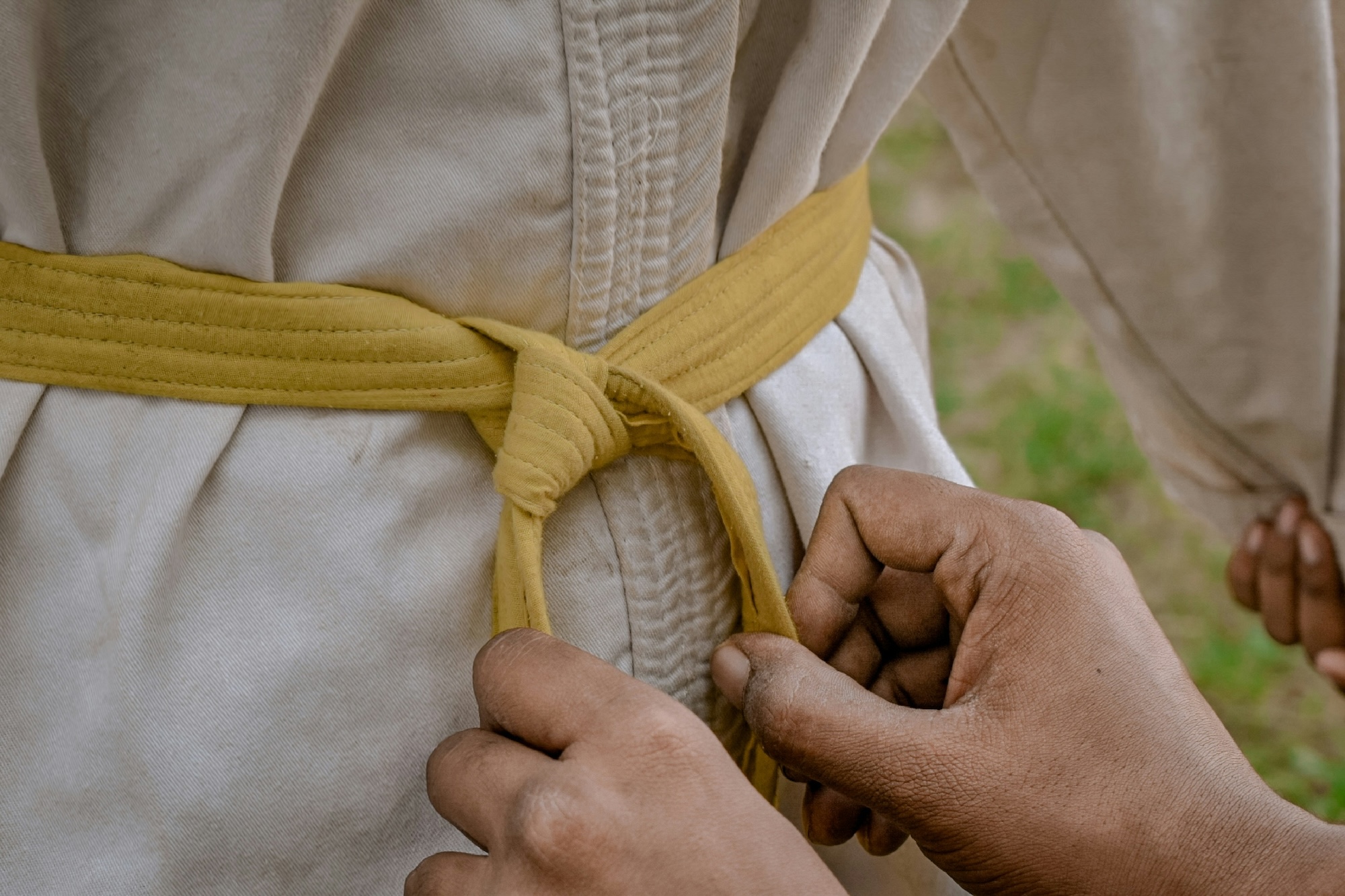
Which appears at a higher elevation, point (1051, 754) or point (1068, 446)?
point (1051, 754)

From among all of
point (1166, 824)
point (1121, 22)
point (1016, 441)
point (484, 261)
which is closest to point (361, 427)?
point (484, 261)

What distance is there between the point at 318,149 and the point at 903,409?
40 cm

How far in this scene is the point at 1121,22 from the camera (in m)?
0.73

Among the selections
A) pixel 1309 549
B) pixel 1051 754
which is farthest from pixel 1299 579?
pixel 1051 754

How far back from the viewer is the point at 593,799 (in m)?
0.45

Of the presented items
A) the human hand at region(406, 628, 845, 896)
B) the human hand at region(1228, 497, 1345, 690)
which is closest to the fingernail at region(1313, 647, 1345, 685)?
the human hand at region(1228, 497, 1345, 690)

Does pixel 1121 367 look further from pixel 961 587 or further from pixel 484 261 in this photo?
pixel 484 261

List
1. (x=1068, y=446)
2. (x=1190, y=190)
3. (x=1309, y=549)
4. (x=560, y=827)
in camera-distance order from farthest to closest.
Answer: (x=1068, y=446)
(x=1309, y=549)
(x=1190, y=190)
(x=560, y=827)

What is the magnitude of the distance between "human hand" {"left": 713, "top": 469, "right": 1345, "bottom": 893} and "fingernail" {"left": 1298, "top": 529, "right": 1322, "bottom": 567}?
0.46 m

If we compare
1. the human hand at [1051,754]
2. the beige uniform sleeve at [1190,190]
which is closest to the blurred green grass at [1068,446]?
the beige uniform sleeve at [1190,190]

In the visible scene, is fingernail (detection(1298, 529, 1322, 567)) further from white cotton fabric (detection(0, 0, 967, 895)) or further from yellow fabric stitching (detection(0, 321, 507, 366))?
yellow fabric stitching (detection(0, 321, 507, 366))

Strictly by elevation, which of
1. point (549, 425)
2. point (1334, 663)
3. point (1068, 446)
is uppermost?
point (549, 425)

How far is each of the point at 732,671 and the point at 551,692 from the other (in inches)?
4.7

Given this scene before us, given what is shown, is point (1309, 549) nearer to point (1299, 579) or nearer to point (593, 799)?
point (1299, 579)
